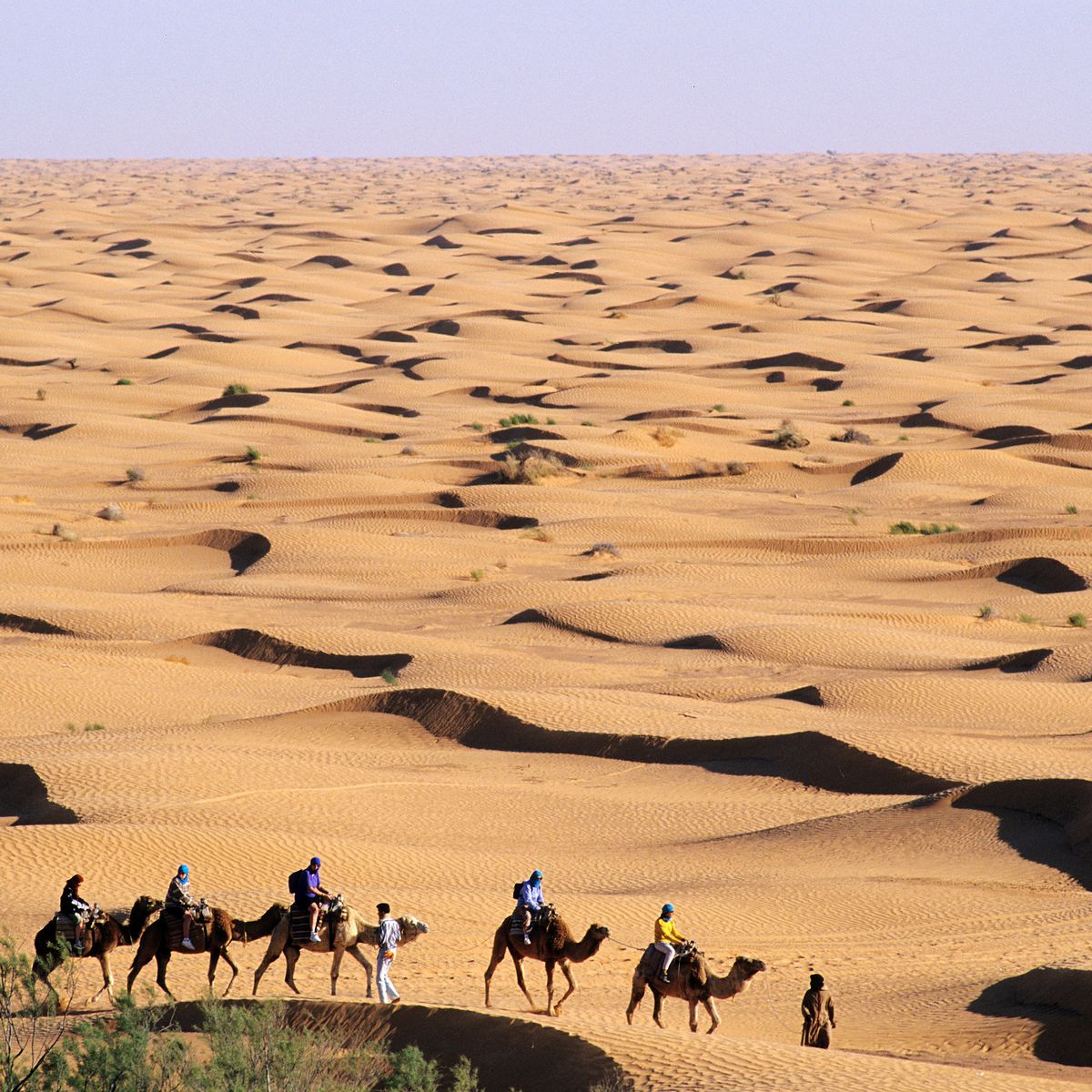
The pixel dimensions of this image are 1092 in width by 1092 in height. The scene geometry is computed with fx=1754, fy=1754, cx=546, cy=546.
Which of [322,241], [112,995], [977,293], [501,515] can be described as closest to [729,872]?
[112,995]

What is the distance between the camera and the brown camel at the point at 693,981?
26.3ft

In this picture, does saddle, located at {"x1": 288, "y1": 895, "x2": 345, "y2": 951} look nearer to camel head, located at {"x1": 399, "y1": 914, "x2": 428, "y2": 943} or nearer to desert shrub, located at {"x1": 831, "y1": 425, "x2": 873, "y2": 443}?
camel head, located at {"x1": 399, "y1": 914, "x2": 428, "y2": 943}

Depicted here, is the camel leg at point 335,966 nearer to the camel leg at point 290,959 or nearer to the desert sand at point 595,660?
the camel leg at point 290,959

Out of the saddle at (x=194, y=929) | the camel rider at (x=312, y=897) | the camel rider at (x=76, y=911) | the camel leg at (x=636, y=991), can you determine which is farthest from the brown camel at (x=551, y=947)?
the camel rider at (x=76, y=911)

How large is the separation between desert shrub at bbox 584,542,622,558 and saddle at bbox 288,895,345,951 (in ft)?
52.6

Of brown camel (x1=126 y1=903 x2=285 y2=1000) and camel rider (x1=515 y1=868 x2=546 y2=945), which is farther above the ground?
camel rider (x1=515 y1=868 x2=546 y2=945)

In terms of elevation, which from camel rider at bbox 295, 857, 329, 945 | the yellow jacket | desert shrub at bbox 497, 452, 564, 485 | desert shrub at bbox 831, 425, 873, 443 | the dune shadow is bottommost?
the dune shadow

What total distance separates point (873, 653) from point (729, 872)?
6.97 m

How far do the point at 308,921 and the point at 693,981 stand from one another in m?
1.87

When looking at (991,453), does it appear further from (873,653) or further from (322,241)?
(322,241)

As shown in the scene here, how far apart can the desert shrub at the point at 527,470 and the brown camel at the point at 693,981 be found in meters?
21.4

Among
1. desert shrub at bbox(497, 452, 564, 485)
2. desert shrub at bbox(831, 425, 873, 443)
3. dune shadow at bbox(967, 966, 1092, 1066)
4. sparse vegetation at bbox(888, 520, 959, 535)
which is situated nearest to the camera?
dune shadow at bbox(967, 966, 1092, 1066)

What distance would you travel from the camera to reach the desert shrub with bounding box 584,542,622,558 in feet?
80.1

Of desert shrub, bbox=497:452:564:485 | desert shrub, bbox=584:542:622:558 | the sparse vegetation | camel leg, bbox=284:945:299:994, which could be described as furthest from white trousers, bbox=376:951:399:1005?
desert shrub, bbox=497:452:564:485
